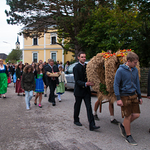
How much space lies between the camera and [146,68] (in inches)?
469

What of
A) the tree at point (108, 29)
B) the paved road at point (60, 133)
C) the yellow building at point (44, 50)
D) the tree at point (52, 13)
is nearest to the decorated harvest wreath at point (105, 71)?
the paved road at point (60, 133)

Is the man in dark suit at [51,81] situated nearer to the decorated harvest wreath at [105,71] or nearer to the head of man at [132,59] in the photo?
the decorated harvest wreath at [105,71]

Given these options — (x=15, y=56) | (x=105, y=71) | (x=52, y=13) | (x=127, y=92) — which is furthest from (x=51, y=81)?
(x=15, y=56)

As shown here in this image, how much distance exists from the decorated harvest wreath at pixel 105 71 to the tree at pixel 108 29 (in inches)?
405

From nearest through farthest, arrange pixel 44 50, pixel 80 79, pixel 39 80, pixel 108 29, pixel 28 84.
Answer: pixel 80 79 → pixel 28 84 → pixel 39 80 → pixel 108 29 → pixel 44 50

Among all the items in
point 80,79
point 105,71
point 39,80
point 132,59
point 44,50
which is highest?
point 44,50

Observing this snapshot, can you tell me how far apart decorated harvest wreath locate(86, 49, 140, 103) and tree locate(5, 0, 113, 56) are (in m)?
14.4

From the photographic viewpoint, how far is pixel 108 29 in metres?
16.8

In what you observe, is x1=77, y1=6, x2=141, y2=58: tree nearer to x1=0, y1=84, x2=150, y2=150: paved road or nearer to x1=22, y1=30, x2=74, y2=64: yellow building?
x1=0, y1=84, x2=150, y2=150: paved road

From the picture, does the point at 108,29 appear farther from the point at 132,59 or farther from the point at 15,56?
the point at 15,56

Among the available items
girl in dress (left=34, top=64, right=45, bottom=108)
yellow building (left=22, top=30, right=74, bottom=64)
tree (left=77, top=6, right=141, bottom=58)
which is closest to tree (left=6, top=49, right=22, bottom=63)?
yellow building (left=22, top=30, right=74, bottom=64)

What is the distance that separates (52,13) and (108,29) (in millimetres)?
7634

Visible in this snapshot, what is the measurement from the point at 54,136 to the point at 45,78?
171 inches

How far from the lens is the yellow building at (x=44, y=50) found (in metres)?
44.1
